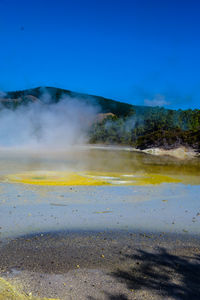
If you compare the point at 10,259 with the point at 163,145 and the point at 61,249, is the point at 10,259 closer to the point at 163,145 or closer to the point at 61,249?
the point at 61,249

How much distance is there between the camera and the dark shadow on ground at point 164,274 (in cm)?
514

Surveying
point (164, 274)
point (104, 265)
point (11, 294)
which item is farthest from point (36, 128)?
point (11, 294)

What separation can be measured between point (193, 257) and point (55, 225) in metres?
4.38

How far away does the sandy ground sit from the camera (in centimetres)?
510

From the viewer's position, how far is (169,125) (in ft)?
335

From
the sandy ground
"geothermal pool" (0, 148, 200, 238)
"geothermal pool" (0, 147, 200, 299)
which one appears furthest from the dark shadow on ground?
"geothermal pool" (0, 148, 200, 238)

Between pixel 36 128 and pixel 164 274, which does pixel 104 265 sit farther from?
pixel 36 128

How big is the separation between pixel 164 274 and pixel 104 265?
1335mm

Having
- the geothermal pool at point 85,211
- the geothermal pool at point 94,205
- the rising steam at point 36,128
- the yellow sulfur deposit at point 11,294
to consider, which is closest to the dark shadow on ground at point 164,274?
the geothermal pool at point 85,211

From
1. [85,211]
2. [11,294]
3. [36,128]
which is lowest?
[11,294]

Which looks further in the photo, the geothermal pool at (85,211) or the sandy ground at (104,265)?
the geothermal pool at (85,211)

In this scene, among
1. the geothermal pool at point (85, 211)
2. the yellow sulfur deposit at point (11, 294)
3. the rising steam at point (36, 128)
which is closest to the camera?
the yellow sulfur deposit at point (11, 294)

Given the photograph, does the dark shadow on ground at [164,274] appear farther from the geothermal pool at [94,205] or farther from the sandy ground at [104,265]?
the geothermal pool at [94,205]

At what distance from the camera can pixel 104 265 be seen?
6.12m
